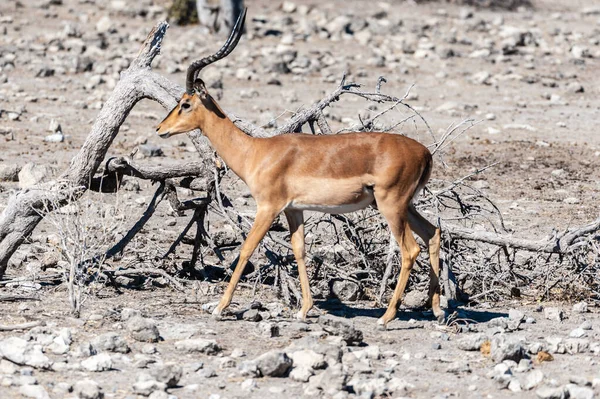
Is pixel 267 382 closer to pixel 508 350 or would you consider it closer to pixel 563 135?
pixel 508 350

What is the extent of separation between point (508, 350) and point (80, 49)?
1504cm

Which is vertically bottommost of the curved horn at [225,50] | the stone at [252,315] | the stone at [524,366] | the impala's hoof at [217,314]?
the stone at [252,315]

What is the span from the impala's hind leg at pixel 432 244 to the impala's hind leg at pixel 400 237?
0.29 meters

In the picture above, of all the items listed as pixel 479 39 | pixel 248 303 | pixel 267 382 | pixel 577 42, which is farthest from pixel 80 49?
pixel 267 382

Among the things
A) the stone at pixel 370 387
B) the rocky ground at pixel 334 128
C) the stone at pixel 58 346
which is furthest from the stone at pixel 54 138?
the stone at pixel 370 387

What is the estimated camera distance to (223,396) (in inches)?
273

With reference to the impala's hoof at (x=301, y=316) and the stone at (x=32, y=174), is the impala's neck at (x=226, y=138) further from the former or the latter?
the stone at (x=32, y=174)

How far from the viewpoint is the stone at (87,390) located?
6.70 metres

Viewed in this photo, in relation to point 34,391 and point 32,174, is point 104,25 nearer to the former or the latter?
point 32,174

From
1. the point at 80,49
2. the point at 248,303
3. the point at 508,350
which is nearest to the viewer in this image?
the point at 508,350

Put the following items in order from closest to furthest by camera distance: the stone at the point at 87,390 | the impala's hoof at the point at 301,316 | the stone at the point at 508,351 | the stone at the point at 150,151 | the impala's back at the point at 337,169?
the stone at the point at 87,390
the stone at the point at 508,351
the impala's back at the point at 337,169
the impala's hoof at the point at 301,316
the stone at the point at 150,151

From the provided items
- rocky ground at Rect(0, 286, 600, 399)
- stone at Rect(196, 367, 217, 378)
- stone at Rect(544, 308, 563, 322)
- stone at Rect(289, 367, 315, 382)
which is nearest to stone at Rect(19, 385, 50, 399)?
rocky ground at Rect(0, 286, 600, 399)

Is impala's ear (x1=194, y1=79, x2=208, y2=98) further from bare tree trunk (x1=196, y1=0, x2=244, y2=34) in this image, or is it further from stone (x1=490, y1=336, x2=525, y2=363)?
bare tree trunk (x1=196, y1=0, x2=244, y2=34)

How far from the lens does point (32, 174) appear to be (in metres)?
12.9
